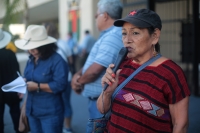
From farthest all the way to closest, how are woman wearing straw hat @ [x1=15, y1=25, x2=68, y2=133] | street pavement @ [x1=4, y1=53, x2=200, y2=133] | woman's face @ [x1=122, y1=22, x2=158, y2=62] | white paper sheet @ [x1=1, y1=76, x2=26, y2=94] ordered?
street pavement @ [x1=4, y1=53, x2=200, y2=133] → woman wearing straw hat @ [x1=15, y1=25, x2=68, y2=133] → white paper sheet @ [x1=1, y1=76, x2=26, y2=94] → woman's face @ [x1=122, y1=22, x2=158, y2=62]

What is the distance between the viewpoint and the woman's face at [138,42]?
2066 millimetres

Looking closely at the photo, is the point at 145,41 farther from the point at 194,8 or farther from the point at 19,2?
the point at 19,2

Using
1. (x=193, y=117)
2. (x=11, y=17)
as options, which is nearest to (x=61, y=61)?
(x=193, y=117)

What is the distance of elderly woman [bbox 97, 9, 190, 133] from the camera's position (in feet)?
6.38

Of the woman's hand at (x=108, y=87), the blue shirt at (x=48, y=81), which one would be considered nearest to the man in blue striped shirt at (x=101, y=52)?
the blue shirt at (x=48, y=81)

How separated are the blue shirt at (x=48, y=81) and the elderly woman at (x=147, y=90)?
155 centimetres

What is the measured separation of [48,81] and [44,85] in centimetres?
9

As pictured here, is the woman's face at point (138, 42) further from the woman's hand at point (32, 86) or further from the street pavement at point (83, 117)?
the street pavement at point (83, 117)

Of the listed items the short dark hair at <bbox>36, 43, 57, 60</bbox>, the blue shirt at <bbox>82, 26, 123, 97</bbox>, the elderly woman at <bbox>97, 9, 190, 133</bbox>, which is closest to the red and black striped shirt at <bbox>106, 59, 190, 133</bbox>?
the elderly woman at <bbox>97, 9, 190, 133</bbox>

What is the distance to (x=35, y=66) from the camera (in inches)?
144

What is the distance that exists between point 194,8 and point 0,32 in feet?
12.8

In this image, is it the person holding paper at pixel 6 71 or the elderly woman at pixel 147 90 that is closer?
the elderly woman at pixel 147 90

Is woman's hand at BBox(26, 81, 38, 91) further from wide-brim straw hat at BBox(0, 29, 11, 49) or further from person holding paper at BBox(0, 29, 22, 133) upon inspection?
wide-brim straw hat at BBox(0, 29, 11, 49)

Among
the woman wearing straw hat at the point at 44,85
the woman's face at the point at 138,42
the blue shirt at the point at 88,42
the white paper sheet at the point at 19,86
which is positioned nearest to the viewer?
the woman's face at the point at 138,42
